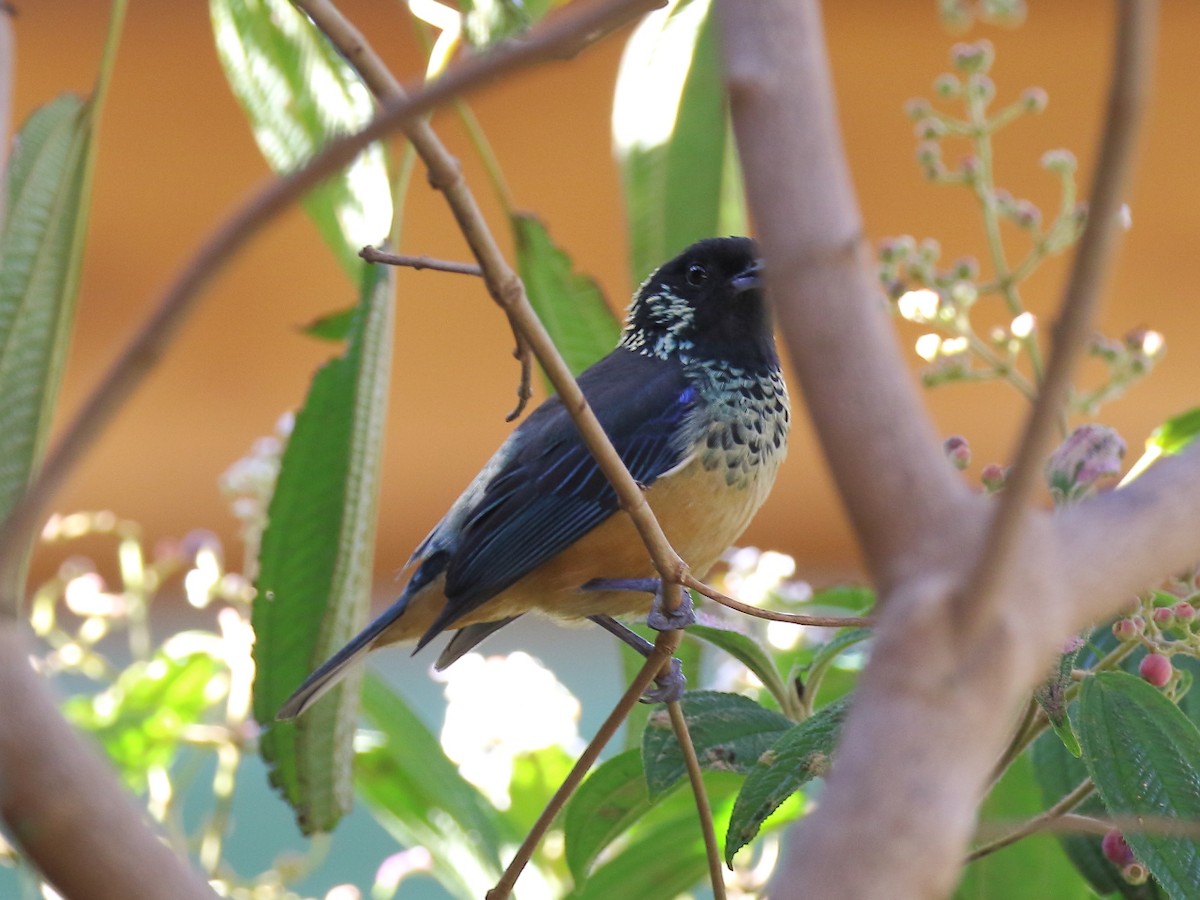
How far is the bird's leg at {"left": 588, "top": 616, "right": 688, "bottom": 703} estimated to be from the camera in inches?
46.8

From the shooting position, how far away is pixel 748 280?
1.72 m

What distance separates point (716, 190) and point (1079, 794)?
0.79 metres

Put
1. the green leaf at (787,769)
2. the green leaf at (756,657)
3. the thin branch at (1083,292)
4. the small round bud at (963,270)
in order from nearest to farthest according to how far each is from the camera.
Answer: the thin branch at (1083,292) < the green leaf at (787,769) < the green leaf at (756,657) < the small round bud at (963,270)

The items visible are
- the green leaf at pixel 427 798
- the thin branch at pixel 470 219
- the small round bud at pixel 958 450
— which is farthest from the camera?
the green leaf at pixel 427 798

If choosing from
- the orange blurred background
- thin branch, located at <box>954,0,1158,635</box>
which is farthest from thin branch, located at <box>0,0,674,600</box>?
the orange blurred background

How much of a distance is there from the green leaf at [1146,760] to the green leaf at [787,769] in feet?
0.55

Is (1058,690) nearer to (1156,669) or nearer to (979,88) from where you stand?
(1156,669)

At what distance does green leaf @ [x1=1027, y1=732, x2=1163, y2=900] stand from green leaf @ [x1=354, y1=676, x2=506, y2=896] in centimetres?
55

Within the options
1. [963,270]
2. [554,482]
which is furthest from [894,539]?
[554,482]

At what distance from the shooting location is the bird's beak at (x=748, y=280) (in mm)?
1712

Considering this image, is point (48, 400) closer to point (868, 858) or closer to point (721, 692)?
point (721, 692)

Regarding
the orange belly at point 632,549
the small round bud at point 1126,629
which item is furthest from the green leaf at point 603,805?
the small round bud at point 1126,629

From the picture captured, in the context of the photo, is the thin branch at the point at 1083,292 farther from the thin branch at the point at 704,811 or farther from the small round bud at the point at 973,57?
the small round bud at the point at 973,57

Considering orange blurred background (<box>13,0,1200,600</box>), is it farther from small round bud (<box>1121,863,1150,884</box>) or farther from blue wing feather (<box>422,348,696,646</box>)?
small round bud (<box>1121,863,1150,884</box>)
